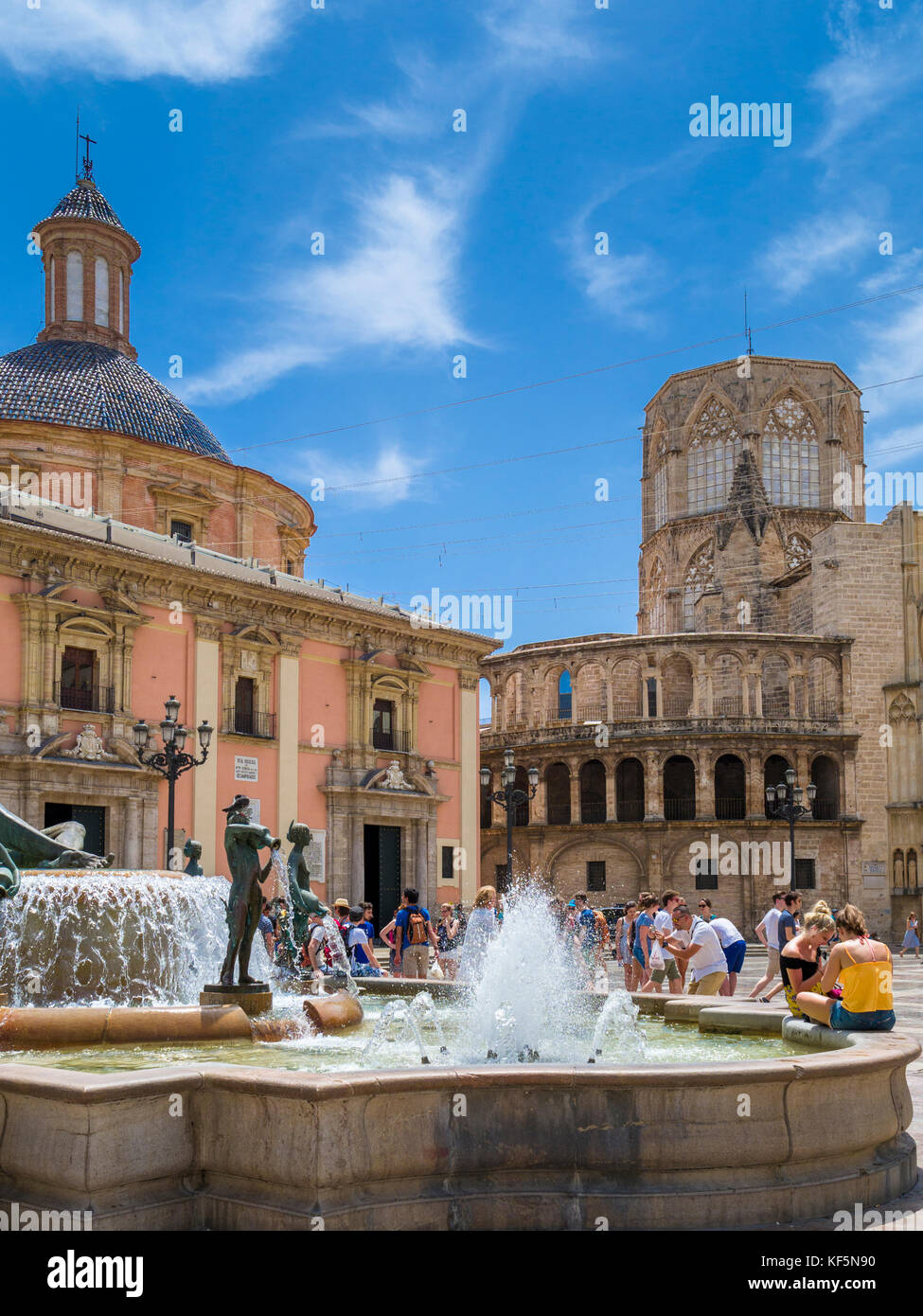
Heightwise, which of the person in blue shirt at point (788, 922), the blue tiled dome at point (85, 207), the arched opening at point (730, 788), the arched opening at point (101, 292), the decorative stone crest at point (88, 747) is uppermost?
the blue tiled dome at point (85, 207)

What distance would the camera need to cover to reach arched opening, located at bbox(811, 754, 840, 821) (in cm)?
3931

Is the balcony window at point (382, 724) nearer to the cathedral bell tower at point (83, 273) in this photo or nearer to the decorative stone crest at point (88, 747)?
the decorative stone crest at point (88, 747)

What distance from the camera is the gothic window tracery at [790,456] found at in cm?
5247

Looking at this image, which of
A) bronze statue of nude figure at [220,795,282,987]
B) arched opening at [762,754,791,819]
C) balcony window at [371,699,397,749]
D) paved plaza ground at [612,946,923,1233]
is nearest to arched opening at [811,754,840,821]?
arched opening at [762,754,791,819]

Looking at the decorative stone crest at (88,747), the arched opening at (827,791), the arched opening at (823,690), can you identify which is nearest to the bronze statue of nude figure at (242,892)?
the decorative stone crest at (88,747)

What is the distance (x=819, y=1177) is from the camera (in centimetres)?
506

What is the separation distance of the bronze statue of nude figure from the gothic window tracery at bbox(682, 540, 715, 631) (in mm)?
45124

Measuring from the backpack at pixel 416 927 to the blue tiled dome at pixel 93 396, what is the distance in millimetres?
18615

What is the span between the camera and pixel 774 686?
4375cm

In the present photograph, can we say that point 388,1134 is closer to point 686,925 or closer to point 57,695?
point 686,925

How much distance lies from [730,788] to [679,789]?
1635 millimetres

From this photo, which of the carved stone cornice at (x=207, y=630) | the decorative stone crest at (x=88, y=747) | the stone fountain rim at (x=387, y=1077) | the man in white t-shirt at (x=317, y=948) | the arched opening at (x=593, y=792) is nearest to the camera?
the stone fountain rim at (x=387, y=1077)
